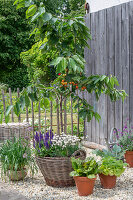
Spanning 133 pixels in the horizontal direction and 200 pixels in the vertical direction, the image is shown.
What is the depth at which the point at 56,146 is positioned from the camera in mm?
3127

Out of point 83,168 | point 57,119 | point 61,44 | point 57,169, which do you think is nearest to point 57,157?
point 57,169

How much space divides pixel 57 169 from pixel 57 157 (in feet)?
0.44

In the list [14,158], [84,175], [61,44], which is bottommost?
[84,175]

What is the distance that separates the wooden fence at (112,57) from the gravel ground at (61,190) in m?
1.20

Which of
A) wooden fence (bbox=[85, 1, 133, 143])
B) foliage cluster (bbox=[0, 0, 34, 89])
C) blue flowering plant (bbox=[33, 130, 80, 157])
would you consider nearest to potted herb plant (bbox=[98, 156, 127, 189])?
blue flowering plant (bbox=[33, 130, 80, 157])

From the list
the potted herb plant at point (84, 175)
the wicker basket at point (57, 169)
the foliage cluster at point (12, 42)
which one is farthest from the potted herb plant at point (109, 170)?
the foliage cluster at point (12, 42)

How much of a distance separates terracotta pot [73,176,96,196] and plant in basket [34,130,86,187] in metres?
0.24

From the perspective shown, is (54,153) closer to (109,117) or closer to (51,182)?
(51,182)

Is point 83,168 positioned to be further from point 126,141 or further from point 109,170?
point 126,141

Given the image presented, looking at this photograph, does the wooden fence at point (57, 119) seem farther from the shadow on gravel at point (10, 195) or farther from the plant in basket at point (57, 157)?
the shadow on gravel at point (10, 195)

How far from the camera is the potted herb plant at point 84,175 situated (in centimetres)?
270

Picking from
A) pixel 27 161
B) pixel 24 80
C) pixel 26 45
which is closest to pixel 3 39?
pixel 26 45

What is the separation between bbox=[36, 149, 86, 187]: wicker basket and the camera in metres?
2.89

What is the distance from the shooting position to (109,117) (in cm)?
441
